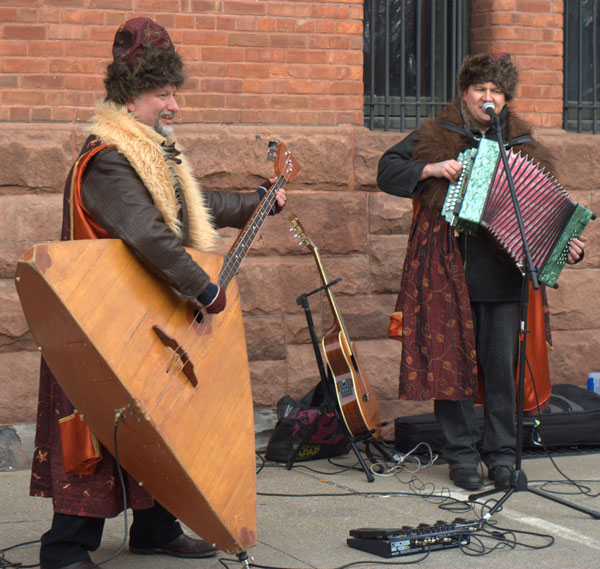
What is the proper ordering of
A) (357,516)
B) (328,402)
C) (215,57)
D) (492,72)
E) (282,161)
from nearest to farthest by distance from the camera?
1. (282,161)
2. (357,516)
3. (492,72)
4. (328,402)
5. (215,57)

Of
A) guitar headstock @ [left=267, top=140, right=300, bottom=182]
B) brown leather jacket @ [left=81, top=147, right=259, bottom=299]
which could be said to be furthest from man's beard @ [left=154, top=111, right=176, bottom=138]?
guitar headstock @ [left=267, top=140, right=300, bottom=182]

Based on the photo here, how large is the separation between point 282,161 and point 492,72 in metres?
1.38

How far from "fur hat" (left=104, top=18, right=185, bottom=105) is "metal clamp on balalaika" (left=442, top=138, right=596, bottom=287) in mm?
1667

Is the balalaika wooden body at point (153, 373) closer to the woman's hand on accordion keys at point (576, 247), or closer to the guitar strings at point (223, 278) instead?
the guitar strings at point (223, 278)

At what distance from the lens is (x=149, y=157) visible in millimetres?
3539

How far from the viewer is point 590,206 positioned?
6.71 m

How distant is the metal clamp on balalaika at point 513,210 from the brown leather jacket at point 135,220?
174 cm

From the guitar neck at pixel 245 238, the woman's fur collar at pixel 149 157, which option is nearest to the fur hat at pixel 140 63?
the woman's fur collar at pixel 149 157

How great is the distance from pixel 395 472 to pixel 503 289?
113cm

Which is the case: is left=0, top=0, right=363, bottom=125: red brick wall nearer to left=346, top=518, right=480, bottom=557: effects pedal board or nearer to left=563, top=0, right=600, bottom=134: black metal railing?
left=563, top=0, right=600, bottom=134: black metal railing

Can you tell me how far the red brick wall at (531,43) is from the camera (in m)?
6.52

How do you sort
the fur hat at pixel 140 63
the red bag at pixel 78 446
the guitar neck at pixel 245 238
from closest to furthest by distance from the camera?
1. the red bag at pixel 78 446
2. the fur hat at pixel 140 63
3. the guitar neck at pixel 245 238

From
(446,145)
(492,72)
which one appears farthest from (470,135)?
(492,72)

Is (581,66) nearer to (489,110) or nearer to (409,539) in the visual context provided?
(489,110)
